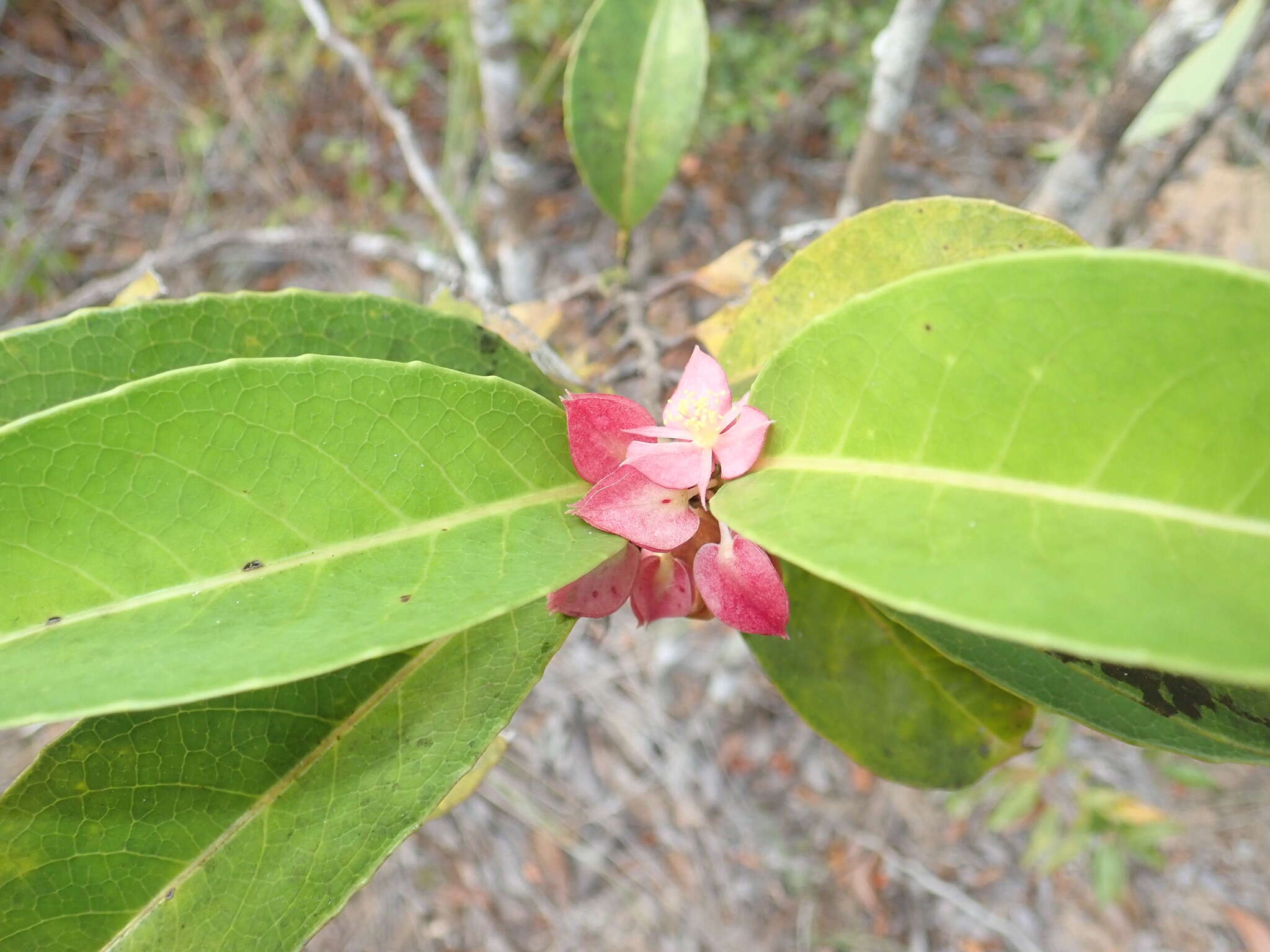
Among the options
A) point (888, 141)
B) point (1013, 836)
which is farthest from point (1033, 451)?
point (1013, 836)

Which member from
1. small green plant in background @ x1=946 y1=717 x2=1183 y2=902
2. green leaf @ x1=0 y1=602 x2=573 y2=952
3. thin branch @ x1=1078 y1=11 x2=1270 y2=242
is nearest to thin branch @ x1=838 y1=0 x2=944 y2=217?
thin branch @ x1=1078 y1=11 x2=1270 y2=242

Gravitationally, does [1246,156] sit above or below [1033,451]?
below

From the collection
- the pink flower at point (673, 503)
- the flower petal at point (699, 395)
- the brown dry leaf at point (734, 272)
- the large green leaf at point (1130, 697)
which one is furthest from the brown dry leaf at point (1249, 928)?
the flower petal at point (699, 395)

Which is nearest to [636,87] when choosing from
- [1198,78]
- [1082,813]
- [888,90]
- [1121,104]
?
[888,90]

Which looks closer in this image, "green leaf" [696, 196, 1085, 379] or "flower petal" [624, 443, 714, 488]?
"flower petal" [624, 443, 714, 488]

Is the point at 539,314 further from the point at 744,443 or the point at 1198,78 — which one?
the point at 1198,78

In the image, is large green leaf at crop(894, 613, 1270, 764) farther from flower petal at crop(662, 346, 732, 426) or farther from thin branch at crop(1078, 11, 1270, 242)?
thin branch at crop(1078, 11, 1270, 242)

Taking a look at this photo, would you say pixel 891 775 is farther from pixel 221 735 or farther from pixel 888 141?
pixel 888 141
